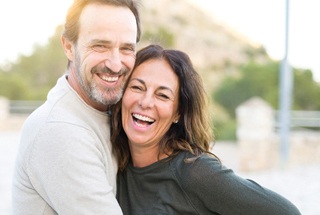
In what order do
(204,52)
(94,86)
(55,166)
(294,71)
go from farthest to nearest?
1. (204,52)
2. (294,71)
3. (94,86)
4. (55,166)

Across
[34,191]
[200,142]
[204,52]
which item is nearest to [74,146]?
[34,191]

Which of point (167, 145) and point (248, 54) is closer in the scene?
point (167, 145)

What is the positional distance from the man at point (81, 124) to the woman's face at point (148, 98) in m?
0.08

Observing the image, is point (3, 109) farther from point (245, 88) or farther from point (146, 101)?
point (146, 101)

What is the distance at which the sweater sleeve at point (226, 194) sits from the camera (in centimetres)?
256

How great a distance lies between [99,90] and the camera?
2.74 meters

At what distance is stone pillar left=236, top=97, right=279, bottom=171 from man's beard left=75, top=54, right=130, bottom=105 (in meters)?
9.76

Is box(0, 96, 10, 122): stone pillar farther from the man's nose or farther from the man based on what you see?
the man's nose

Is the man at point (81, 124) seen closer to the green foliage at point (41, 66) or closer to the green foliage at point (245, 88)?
the green foliage at point (245, 88)

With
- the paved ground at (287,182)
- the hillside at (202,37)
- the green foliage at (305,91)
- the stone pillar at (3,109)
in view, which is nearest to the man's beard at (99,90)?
the paved ground at (287,182)

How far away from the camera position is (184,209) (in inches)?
104

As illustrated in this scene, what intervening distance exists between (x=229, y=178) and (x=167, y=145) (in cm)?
48

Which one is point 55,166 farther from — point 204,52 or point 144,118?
point 204,52

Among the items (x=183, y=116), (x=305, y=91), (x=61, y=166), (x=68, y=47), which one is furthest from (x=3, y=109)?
(x=61, y=166)
